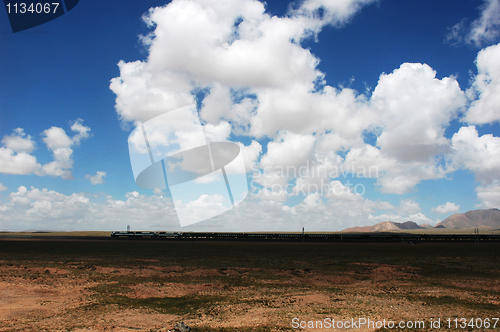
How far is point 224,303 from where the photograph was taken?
44.0 ft

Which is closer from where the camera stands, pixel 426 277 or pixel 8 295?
pixel 8 295

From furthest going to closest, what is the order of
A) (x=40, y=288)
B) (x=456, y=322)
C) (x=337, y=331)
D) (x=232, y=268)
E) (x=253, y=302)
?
(x=232, y=268)
(x=40, y=288)
(x=253, y=302)
(x=456, y=322)
(x=337, y=331)

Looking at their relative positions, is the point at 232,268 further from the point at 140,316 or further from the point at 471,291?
the point at 471,291

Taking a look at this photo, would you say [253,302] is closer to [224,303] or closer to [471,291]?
[224,303]

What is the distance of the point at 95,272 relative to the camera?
71.4 ft

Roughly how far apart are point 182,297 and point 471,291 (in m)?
15.1

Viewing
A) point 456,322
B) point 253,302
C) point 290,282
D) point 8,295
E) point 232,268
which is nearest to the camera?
point 456,322

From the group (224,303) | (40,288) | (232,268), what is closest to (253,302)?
(224,303)

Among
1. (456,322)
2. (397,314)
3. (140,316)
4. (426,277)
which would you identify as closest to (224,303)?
(140,316)

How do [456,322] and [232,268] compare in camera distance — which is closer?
[456,322]

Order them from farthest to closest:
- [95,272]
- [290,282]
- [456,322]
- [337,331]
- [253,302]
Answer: [95,272]
[290,282]
[253,302]
[456,322]
[337,331]

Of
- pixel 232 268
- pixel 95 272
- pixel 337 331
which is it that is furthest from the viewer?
pixel 232 268

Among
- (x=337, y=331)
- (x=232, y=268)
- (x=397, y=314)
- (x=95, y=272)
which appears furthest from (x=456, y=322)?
(x=95, y=272)

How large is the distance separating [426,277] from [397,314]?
10.2 metres
